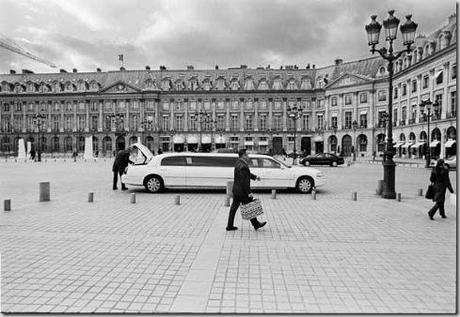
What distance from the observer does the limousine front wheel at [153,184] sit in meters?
15.2

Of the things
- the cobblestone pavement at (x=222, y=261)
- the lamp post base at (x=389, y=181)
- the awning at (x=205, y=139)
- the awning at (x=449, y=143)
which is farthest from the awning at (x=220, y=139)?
the cobblestone pavement at (x=222, y=261)

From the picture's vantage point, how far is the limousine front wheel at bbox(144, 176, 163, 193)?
15.2 meters

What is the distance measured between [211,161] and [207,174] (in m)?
0.63

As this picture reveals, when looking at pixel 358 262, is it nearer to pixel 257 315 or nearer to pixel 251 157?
pixel 257 315

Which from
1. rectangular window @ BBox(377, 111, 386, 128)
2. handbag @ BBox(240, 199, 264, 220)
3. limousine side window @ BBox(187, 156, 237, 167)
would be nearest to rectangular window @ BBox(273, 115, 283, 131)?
rectangular window @ BBox(377, 111, 386, 128)

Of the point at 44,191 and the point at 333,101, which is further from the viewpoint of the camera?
the point at 333,101

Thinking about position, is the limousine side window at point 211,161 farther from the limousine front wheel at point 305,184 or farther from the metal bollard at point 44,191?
the metal bollard at point 44,191

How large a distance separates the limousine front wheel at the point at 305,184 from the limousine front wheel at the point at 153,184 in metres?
5.80

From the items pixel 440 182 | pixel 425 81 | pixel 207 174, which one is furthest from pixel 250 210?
pixel 425 81

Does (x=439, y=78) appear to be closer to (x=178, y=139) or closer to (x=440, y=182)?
(x=440, y=182)

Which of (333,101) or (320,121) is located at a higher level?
(333,101)

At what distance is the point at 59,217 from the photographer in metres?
9.73

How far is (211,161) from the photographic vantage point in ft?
51.4

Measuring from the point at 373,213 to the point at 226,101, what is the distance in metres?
70.8
